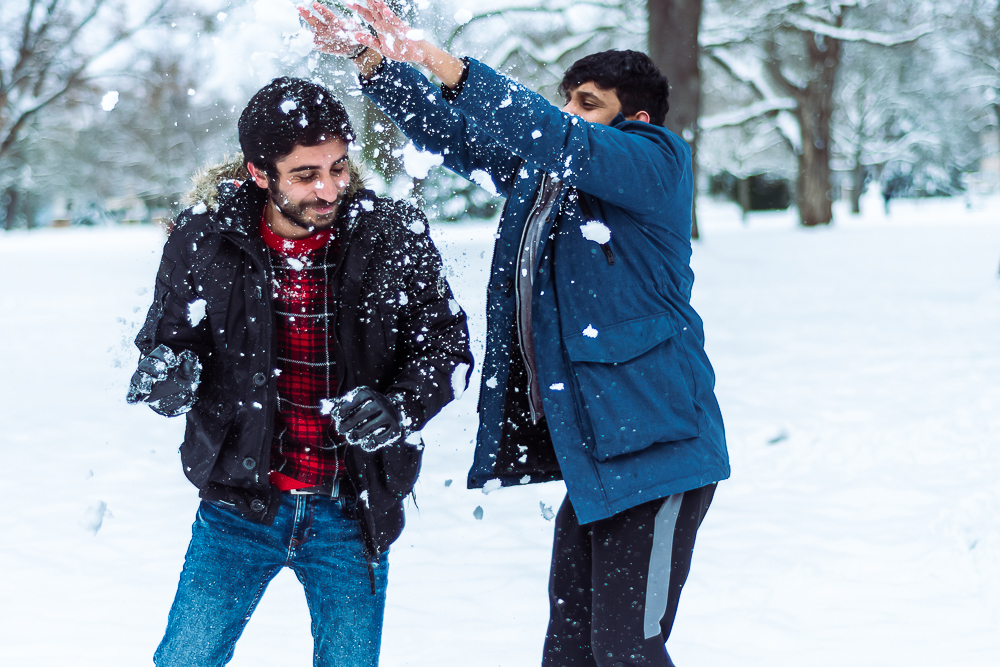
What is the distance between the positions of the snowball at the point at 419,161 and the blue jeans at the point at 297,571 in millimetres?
869

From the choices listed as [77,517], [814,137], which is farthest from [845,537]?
[814,137]

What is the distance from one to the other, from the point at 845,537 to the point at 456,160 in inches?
113

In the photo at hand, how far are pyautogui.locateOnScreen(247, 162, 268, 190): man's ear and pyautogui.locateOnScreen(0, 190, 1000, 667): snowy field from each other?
0.79 metres

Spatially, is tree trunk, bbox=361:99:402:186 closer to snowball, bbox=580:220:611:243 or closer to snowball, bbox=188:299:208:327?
snowball, bbox=188:299:208:327

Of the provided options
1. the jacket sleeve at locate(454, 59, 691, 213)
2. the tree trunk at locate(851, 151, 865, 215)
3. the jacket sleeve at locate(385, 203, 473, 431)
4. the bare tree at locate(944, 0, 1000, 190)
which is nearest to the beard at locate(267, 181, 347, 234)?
the jacket sleeve at locate(385, 203, 473, 431)

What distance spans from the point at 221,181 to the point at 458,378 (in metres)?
0.71

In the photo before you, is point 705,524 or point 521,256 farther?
point 705,524

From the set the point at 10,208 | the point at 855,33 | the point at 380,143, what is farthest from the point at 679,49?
the point at 10,208

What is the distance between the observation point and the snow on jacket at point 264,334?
187 cm

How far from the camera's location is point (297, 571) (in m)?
1.99

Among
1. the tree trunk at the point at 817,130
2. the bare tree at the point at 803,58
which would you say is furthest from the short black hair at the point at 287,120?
the tree trunk at the point at 817,130

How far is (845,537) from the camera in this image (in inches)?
161

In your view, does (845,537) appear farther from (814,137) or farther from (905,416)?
(814,137)

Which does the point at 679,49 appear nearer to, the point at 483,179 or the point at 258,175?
the point at 483,179
